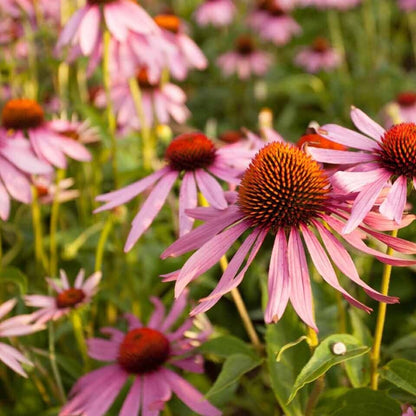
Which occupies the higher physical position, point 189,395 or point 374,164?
point 374,164

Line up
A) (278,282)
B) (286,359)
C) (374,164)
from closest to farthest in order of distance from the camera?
(278,282) → (374,164) → (286,359)

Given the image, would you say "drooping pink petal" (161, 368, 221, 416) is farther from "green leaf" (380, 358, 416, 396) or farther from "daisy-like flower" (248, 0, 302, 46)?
"daisy-like flower" (248, 0, 302, 46)

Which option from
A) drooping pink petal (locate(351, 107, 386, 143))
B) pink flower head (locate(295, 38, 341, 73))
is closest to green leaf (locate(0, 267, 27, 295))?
drooping pink petal (locate(351, 107, 386, 143))

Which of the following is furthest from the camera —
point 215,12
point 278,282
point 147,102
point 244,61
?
point 215,12

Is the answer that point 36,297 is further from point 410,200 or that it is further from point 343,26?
point 343,26

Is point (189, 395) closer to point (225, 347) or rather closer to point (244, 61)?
point (225, 347)

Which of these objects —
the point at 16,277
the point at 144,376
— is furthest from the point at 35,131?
the point at 144,376
